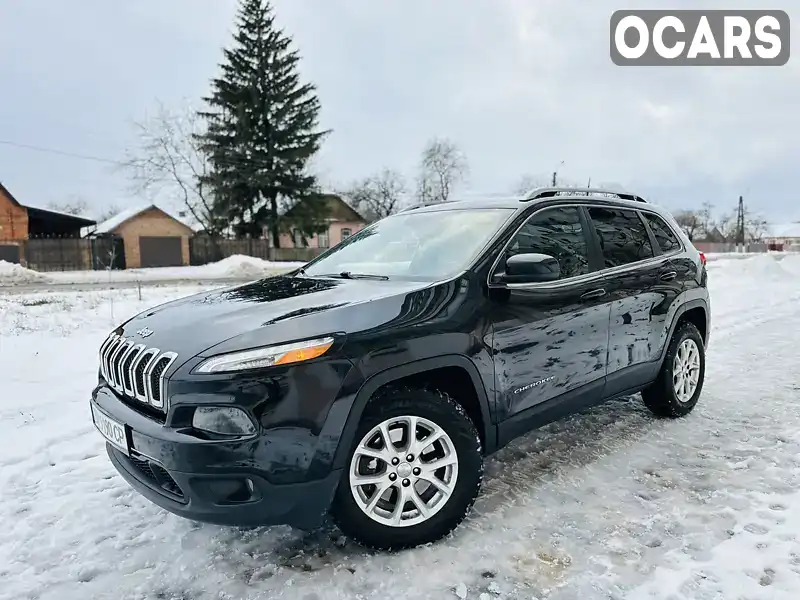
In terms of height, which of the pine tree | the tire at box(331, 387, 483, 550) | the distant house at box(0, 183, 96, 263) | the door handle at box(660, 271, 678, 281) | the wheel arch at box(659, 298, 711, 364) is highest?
the pine tree

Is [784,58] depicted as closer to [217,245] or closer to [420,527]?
[420,527]

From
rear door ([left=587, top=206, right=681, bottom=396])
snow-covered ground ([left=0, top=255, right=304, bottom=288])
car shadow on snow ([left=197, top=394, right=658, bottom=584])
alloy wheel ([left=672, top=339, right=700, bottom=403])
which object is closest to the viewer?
car shadow on snow ([left=197, top=394, right=658, bottom=584])

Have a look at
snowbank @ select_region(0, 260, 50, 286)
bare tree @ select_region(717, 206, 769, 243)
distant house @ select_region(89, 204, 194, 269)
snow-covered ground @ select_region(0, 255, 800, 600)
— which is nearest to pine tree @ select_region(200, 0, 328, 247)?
distant house @ select_region(89, 204, 194, 269)

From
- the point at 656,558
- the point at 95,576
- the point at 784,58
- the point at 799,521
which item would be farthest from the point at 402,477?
the point at 784,58

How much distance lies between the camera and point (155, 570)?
8.71 ft

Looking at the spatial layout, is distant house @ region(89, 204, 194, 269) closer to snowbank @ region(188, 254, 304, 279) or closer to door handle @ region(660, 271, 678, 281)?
snowbank @ region(188, 254, 304, 279)

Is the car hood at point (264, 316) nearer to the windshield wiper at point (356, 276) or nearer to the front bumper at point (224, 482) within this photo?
the windshield wiper at point (356, 276)

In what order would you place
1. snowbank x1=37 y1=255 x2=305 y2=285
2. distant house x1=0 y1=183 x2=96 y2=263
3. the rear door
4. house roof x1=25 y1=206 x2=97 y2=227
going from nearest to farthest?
the rear door → snowbank x1=37 y1=255 x2=305 y2=285 → distant house x1=0 y1=183 x2=96 y2=263 → house roof x1=25 y1=206 x2=97 y2=227

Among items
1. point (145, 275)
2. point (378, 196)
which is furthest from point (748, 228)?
point (145, 275)

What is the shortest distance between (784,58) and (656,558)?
1132 centimetres

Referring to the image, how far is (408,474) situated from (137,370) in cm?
136

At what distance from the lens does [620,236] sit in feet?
13.8

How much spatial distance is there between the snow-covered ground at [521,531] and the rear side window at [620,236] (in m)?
1.34

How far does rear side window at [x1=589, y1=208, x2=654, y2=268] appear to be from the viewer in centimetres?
402
